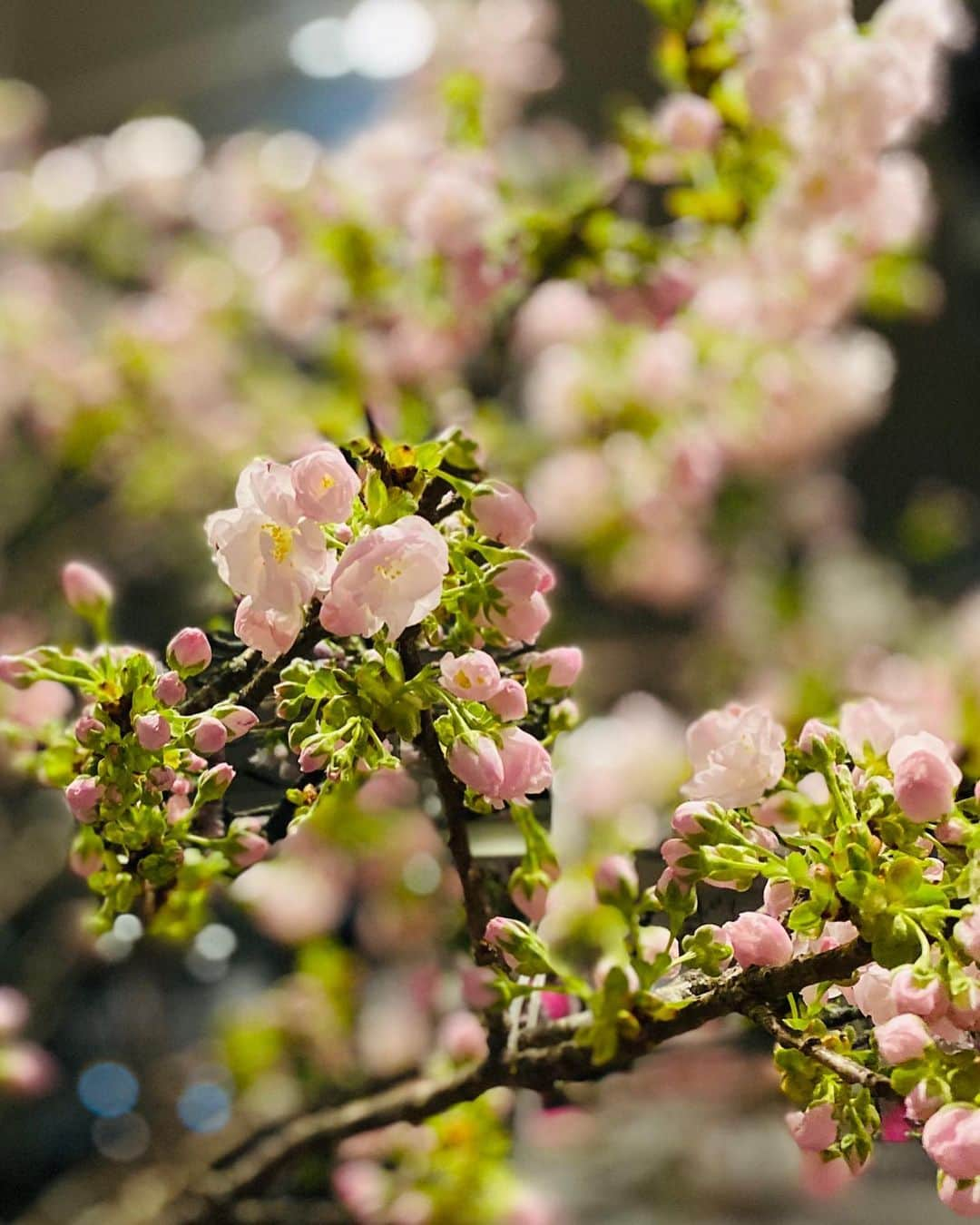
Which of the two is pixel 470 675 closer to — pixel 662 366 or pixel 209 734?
pixel 209 734

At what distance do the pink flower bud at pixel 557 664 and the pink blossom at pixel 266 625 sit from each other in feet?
0.22

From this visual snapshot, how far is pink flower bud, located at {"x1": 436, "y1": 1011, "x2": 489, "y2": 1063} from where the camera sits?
42cm

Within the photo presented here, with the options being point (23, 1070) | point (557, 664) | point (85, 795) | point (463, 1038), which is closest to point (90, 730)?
Result: point (85, 795)

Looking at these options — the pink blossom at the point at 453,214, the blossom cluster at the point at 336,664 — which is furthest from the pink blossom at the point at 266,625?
the pink blossom at the point at 453,214

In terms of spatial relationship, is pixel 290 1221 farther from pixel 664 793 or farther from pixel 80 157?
pixel 80 157

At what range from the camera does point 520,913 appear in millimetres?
347

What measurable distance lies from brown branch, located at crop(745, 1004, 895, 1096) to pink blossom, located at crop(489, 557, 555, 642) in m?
0.11

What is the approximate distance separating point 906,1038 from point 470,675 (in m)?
0.13

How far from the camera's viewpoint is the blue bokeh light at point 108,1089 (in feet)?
2.67

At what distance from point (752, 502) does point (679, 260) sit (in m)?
0.58

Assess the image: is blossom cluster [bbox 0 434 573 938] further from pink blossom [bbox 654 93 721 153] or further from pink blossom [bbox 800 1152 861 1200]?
pink blossom [bbox 654 93 721 153]

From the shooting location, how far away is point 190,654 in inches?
11.7

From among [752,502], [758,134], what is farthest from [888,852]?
[752,502]

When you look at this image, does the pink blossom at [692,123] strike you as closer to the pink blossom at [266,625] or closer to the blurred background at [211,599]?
the blurred background at [211,599]
